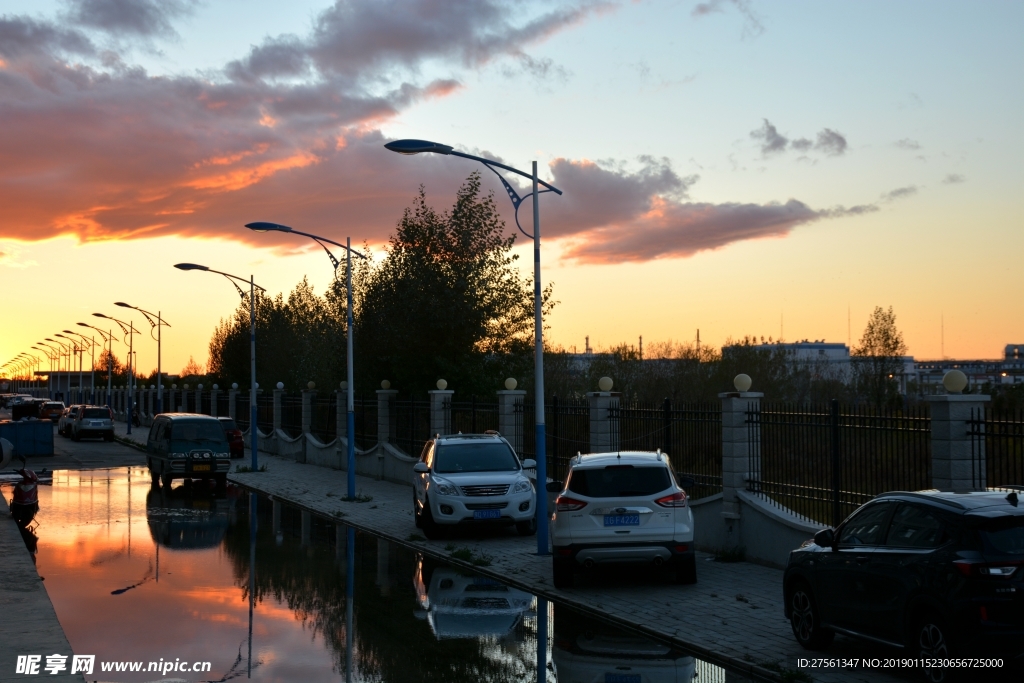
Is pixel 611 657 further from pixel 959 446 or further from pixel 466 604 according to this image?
pixel 959 446

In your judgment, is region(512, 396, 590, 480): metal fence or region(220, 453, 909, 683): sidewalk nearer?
region(220, 453, 909, 683): sidewalk

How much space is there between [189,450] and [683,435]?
61.0 feet

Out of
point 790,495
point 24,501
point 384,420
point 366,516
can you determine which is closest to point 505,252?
point 384,420

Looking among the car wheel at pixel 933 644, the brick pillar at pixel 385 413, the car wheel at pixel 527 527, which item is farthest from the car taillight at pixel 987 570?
the brick pillar at pixel 385 413

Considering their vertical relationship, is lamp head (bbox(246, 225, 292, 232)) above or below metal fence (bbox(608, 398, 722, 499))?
above

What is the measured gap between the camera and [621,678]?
346 inches

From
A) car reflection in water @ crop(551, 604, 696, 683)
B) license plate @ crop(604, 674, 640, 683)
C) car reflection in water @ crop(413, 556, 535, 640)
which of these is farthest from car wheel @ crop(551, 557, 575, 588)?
license plate @ crop(604, 674, 640, 683)

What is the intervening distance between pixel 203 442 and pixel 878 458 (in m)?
23.2

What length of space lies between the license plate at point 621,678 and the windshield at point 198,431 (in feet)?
82.3

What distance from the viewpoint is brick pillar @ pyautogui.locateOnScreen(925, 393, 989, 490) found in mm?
11805

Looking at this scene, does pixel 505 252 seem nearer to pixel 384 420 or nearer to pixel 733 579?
pixel 384 420

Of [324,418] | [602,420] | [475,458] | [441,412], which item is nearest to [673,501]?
[602,420]

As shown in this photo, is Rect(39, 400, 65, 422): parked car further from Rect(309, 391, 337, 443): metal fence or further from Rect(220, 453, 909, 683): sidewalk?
Rect(220, 453, 909, 683): sidewalk

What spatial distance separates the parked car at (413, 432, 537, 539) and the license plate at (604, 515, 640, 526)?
18.0ft
